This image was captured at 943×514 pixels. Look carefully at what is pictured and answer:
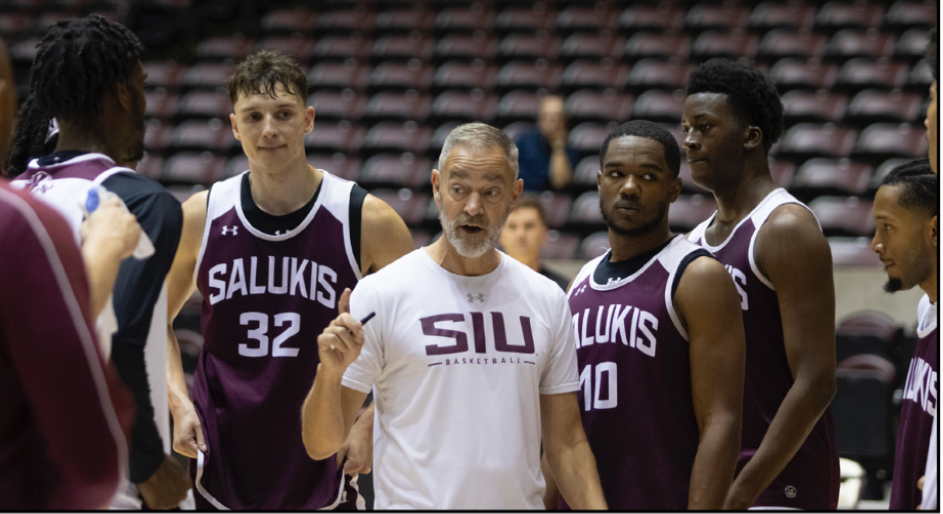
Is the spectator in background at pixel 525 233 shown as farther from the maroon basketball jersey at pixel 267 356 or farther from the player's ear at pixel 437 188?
the player's ear at pixel 437 188

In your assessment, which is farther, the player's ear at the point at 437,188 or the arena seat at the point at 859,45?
the arena seat at the point at 859,45

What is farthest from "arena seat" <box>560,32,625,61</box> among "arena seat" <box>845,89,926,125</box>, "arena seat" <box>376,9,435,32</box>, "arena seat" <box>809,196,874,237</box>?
"arena seat" <box>809,196,874,237</box>

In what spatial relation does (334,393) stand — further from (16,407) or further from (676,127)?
(676,127)

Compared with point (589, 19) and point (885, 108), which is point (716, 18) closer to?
point (589, 19)

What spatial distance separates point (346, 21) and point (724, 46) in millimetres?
4811

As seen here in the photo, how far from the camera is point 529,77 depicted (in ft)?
35.6

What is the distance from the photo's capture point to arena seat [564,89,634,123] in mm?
10070

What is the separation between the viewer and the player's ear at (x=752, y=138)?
326 centimetres

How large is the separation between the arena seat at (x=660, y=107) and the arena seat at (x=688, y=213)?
1.45m

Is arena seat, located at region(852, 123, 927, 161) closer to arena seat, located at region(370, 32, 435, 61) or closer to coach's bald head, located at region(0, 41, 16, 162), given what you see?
arena seat, located at region(370, 32, 435, 61)

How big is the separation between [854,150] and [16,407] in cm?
869

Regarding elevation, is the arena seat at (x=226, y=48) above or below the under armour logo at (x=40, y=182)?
above

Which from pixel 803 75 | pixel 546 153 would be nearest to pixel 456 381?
pixel 546 153

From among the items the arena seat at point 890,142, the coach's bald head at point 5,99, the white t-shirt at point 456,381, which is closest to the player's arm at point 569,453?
the white t-shirt at point 456,381
